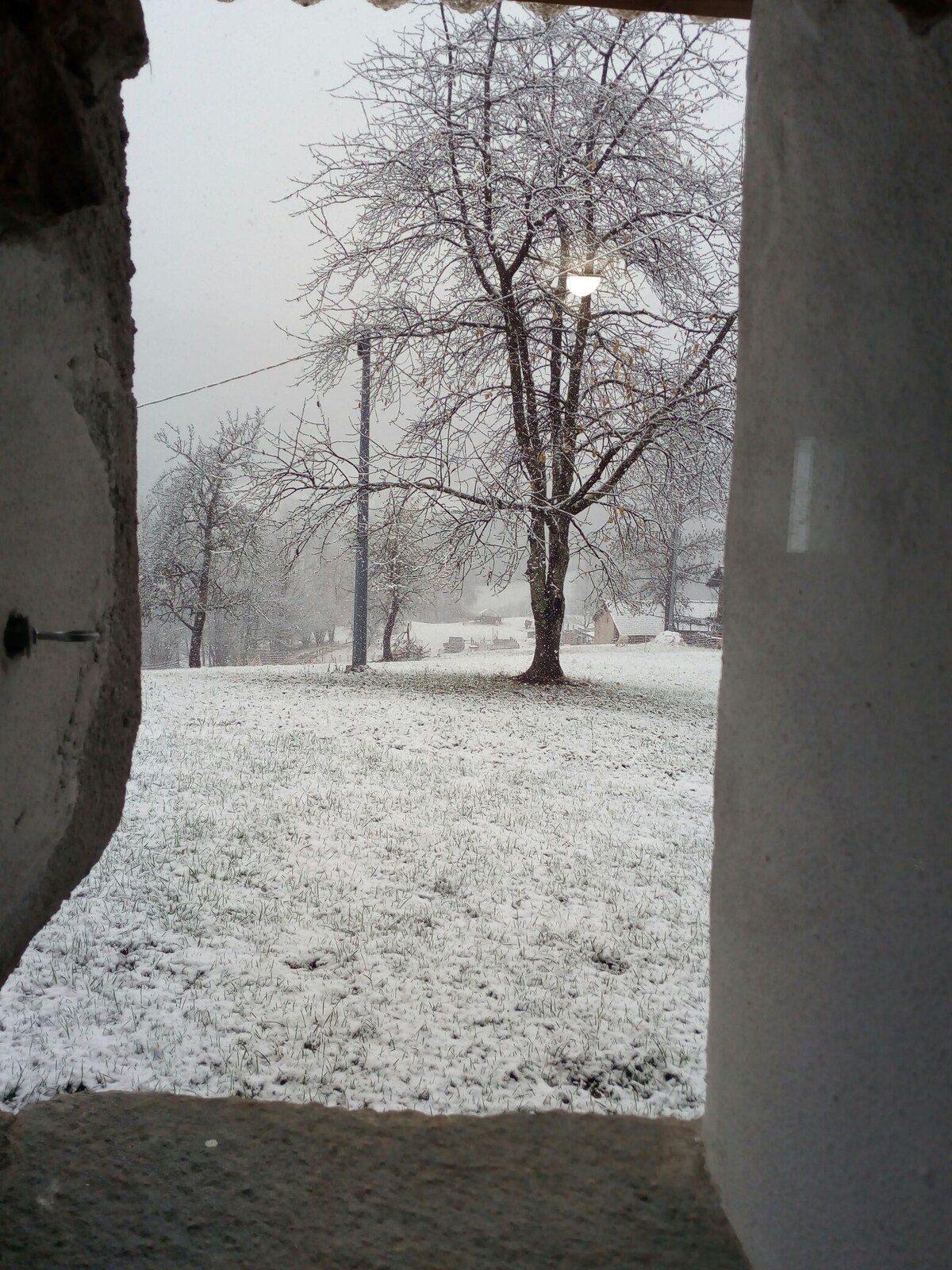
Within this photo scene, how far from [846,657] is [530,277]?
7.00 m

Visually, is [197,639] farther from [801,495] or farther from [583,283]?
[801,495]

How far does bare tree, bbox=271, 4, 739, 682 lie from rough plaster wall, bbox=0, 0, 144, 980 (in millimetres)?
5775

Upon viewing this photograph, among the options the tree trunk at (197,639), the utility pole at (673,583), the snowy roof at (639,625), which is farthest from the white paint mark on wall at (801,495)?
the snowy roof at (639,625)

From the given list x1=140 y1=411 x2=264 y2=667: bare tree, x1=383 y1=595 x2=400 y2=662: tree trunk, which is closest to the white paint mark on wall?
x1=140 y1=411 x2=264 y2=667: bare tree

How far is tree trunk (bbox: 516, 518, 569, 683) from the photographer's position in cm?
769

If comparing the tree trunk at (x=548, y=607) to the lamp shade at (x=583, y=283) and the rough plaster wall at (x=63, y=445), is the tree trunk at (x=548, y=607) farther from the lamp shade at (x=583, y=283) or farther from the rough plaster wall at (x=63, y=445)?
the rough plaster wall at (x=63, y=445)

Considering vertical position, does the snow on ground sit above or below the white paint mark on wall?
below

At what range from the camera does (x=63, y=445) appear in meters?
1.20

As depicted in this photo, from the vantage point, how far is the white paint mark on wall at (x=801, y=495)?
1015 mm

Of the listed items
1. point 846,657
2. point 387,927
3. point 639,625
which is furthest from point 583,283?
point 639,625

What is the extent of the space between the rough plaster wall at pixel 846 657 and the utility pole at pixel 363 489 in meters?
6.67

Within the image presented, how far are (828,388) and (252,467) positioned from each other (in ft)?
23.9

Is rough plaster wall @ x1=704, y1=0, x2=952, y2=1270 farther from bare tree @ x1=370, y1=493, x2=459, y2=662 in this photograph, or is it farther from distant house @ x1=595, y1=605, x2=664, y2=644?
distant house @ x1=595, y1=605, x2=664, y2=644

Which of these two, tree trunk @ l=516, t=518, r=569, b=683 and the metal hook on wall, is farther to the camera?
tree trunk @ l=516, t=518, r=569, b=683
